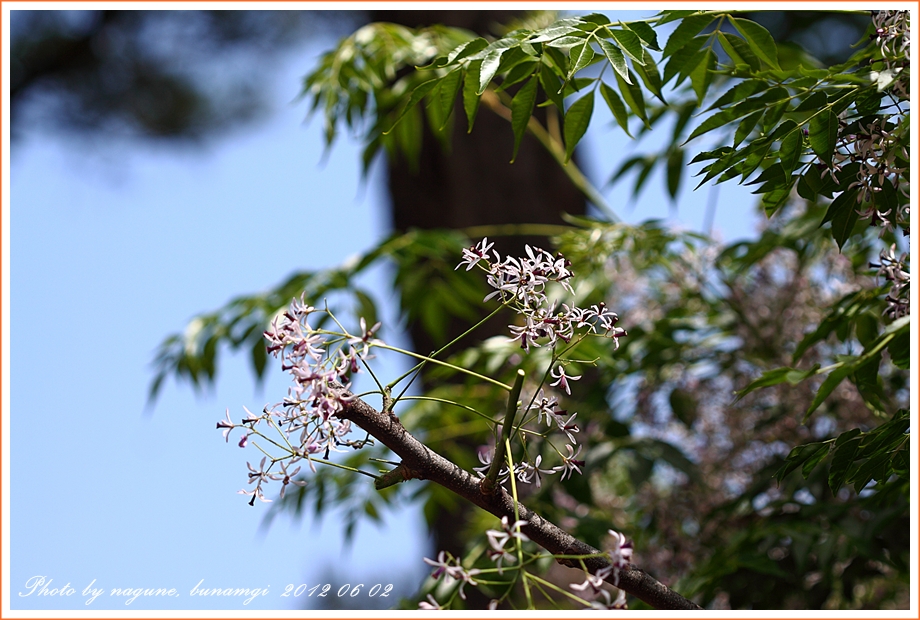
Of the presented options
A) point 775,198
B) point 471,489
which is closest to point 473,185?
point 775,198

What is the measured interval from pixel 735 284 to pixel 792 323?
0.09 metres

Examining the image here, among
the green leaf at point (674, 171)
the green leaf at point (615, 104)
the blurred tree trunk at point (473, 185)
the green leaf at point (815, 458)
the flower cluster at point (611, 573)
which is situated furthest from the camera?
the blurred tree trunk at point (473, 185)

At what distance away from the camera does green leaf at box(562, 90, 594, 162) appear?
58 cm

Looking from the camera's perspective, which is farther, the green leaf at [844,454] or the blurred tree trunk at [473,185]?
the blurred tree trunk at [473,185]

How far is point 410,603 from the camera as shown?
908mm

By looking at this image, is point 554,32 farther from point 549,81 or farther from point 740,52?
point 740,52

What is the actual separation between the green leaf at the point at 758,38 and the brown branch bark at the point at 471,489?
37 centimetres

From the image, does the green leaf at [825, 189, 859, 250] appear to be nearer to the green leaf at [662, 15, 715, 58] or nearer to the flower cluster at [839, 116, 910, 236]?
the flower cluster at [839, 116, 910, 236]

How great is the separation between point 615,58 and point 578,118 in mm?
87

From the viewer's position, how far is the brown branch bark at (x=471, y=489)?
0.38 meters

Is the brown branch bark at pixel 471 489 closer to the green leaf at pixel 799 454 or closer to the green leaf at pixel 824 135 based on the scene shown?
the green leaf at pixel 799 454

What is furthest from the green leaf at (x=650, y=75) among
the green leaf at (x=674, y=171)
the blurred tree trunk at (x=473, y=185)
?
the blurred tree trunk at (x=473, y=185)

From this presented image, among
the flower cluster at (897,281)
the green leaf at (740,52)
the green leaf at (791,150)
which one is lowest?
the flower cluster at (897,281)

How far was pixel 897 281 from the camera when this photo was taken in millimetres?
490
